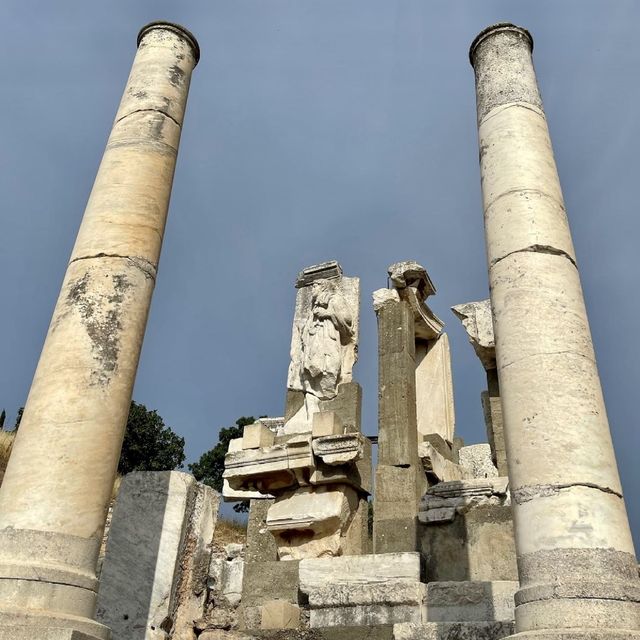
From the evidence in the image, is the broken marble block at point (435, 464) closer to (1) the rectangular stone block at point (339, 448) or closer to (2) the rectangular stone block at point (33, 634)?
(1) the rectangular stone block at point (339, 448)


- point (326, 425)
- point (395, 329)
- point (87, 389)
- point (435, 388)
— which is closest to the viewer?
point (87, 389)

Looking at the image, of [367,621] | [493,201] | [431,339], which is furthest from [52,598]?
[431,339]

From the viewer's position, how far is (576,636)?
15.3 ft

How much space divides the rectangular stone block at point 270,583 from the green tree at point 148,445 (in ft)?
102

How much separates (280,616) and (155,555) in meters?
A: 1.54

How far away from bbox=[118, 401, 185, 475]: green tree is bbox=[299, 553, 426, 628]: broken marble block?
32.3 metres

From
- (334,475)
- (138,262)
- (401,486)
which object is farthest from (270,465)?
(138,262)

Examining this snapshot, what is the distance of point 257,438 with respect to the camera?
9539mm

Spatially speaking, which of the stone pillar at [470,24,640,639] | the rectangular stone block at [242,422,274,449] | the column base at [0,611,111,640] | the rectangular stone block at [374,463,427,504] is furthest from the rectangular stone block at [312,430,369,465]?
the column base at [0,611,111,640]

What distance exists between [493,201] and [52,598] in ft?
18.3

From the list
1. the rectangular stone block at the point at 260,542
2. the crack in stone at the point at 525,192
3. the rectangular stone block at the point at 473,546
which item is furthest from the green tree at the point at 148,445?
the crack in stone at the point at 525,192

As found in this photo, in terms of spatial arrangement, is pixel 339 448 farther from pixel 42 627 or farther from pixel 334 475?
Answer: pixel 42 627

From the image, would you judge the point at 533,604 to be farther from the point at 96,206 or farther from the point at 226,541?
the point at 226,541

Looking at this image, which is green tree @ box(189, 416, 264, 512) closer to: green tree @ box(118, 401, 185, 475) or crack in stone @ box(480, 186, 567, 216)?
green tree @ box(118, 401, 185, 475)
